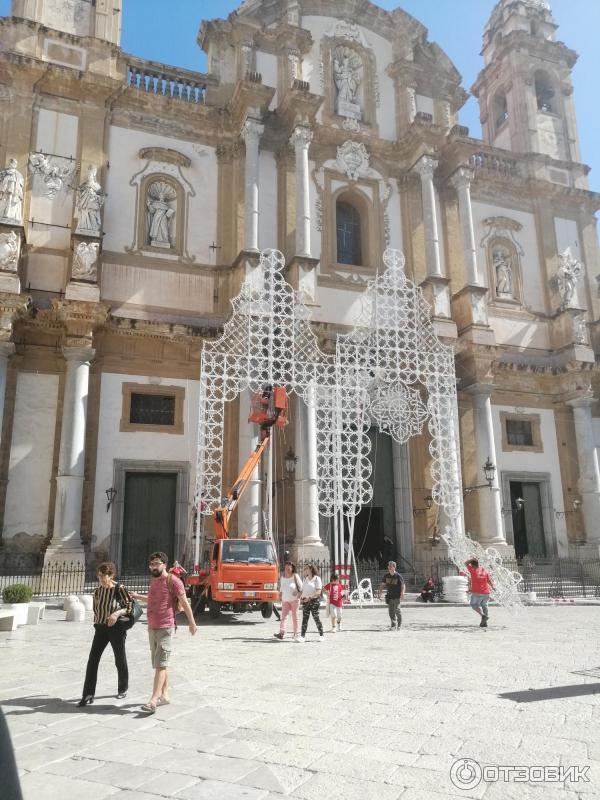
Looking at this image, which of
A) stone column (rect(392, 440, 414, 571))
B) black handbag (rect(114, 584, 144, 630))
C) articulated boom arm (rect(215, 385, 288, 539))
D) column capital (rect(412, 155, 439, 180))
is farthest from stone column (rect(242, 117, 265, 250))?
black handbag (rect(114, 584, 144, 630))

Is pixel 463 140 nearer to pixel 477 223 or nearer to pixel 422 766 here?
pixel 477 223

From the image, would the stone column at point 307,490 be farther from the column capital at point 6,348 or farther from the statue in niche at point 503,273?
the statue in niche at point 503,273

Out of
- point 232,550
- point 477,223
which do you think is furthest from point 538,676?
point 477,223

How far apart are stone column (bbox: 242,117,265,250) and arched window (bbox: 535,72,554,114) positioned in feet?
48.0

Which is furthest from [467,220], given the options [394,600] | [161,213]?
[394,600]

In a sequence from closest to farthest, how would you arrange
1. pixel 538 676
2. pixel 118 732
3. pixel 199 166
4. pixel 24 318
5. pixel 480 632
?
pixel 118 732 → pixel 538 676 → pixel 480 632 → pixel 24 318 → pixel 199 166

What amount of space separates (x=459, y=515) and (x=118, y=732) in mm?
14775

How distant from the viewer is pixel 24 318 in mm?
17156

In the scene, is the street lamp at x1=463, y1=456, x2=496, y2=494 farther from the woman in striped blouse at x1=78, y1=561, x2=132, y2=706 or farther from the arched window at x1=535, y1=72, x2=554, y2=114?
the arched window at x1=535, y1=72, x2=554, y2=114

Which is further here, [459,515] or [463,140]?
[463,140]

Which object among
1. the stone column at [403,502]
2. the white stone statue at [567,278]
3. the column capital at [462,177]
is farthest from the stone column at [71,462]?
the white stone statue at [567,278]

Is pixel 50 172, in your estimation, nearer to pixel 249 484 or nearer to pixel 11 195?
pixel 11 195

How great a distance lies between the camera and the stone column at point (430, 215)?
21.8m

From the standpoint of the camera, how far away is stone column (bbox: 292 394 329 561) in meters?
17.4
